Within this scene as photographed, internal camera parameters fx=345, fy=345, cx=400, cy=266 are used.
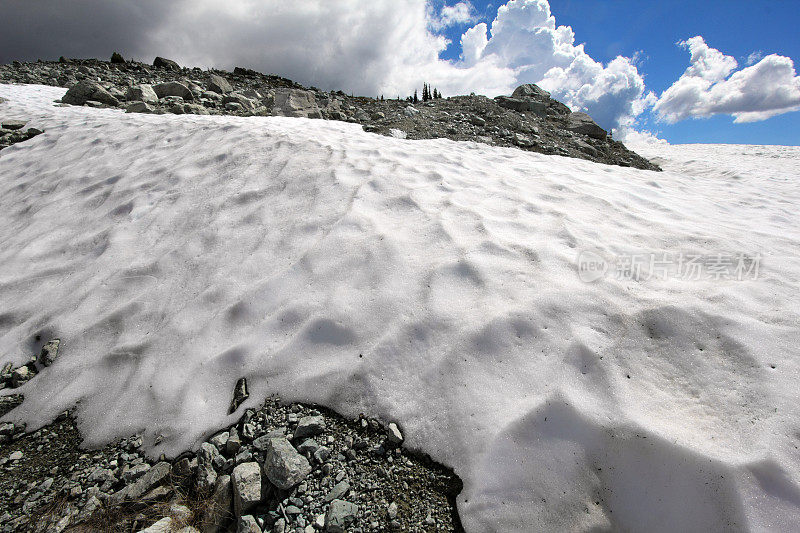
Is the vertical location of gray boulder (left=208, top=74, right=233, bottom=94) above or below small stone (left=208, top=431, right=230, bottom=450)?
above

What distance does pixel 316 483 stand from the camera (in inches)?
66.7

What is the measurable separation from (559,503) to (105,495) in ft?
7.30

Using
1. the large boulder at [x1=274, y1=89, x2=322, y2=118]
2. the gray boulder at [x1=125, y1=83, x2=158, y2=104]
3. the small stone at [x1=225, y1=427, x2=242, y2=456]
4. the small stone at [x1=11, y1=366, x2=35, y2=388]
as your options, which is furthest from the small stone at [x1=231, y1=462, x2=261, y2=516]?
the gray boulder at [x1=125, y1=83, x2=158, y2=104]

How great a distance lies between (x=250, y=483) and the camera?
165cm

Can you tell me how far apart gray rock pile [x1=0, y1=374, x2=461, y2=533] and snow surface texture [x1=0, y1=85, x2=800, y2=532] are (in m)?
0.12

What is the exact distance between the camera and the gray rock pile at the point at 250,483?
1.60m

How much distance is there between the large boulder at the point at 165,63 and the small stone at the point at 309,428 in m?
22.6

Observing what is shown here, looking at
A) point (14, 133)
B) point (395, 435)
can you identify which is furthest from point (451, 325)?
point (14, 133)

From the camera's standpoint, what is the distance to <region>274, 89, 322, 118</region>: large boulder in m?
8.93

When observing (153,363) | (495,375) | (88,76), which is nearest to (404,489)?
(495,375)

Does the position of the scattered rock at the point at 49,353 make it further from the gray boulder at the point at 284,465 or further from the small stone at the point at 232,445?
the gray boulder at the point at 284,465

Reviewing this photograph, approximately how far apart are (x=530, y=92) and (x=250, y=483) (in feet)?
48.1

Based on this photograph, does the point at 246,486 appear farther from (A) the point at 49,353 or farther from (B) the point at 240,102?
(B) the point at 240,102

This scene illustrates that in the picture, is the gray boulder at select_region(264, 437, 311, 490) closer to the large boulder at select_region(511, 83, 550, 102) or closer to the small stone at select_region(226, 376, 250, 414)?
the small stone at select_region(226, 376, 250, 414)
